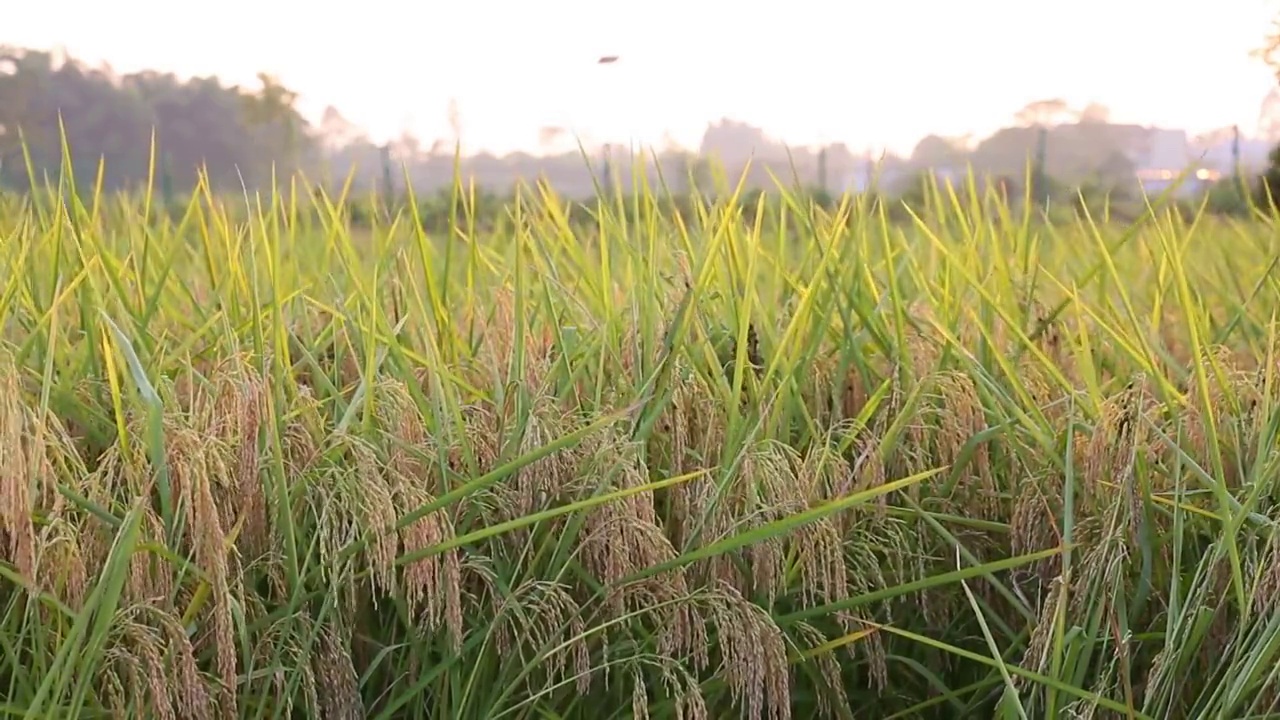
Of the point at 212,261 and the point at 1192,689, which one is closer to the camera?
the point at 1192,689

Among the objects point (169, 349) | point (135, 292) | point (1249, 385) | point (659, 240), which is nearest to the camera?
point (1249, 385)

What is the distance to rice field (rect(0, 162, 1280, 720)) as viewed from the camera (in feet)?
3.79

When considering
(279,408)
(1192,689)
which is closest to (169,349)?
(279,408)

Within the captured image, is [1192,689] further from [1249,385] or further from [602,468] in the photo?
[602,468]

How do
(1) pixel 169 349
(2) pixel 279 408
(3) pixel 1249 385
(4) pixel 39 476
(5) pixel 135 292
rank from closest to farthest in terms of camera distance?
(4) pixel 39 476 < (2) pixel 279 408 < (3) pixel 1249 385 < (1) pixel 169 349 < (5) pixel 135 292

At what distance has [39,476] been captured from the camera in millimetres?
1166

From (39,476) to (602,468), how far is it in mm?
585

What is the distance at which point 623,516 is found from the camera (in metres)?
1.18

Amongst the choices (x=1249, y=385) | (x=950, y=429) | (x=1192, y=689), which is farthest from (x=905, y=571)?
(x=1249, y=385)

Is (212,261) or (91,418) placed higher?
(212,261)

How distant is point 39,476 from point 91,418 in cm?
22

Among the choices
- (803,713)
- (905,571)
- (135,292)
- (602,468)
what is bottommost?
(803,713)

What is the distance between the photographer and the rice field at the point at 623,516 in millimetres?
1154

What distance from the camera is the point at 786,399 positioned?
1462mm
